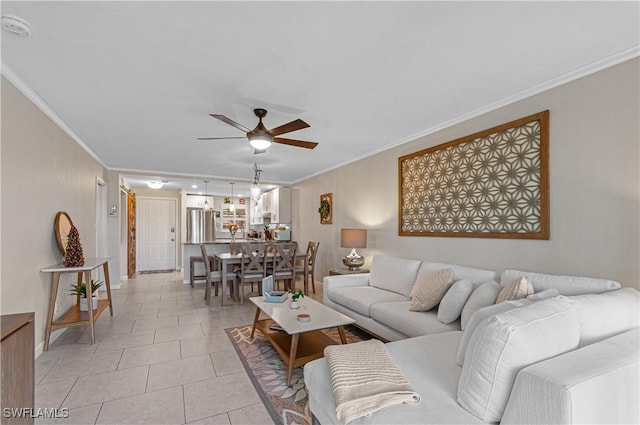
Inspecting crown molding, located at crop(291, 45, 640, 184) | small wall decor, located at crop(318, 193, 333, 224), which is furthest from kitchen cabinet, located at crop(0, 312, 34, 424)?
small wall decor, located at crop(318, 193, 333, 224)

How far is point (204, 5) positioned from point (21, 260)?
8.84 feet

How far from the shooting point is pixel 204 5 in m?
1.67

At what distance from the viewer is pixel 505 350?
124 cm

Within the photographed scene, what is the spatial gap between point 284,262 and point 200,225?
5.14 m

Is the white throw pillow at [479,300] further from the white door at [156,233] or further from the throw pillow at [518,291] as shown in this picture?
the white door at [156,233]

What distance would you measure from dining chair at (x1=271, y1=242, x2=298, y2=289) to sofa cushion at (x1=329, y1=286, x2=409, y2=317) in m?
1.56

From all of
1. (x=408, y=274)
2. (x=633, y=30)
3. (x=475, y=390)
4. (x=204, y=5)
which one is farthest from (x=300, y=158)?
(x=475, y=390)

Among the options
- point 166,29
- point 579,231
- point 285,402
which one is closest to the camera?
point 166,29

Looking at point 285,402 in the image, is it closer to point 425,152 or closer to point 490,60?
point 490,60

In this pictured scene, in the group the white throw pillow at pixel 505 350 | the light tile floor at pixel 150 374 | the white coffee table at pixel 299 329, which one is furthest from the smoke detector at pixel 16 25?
the white throw pillow at pixel 505 350

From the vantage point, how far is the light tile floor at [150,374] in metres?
2.08

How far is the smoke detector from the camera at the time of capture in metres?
1.77

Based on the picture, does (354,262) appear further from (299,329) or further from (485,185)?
(299,329)

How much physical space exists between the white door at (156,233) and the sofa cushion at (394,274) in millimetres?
7145
